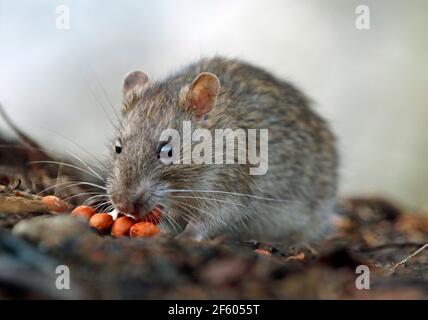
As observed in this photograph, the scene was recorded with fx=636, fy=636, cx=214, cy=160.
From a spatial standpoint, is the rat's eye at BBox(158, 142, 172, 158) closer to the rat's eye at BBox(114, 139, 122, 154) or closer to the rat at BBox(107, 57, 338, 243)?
the rat at BBox(107, 57, 338, 243)

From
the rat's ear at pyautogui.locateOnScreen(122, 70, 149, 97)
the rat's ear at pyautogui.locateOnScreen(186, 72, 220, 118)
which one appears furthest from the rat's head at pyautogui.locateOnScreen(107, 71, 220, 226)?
the rat's ear at pyautogui.locateOnScreen(122, 70, 149, 97)

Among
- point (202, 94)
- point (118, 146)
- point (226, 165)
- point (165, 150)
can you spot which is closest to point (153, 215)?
point (165, 150)

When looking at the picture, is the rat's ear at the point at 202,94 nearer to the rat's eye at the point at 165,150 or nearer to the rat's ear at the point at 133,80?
the rat's eye at the point at 165,150

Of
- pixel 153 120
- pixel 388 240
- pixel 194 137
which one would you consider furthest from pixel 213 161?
pixel 388 240

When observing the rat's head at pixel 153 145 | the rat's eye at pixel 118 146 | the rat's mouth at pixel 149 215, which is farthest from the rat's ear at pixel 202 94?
the rat's mouth at pixel 149 215

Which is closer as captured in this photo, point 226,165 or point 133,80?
point 226,165

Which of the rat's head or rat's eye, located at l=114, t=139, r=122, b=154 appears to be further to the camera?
rat's eye, located at l=114, t=139, r=122, b=154

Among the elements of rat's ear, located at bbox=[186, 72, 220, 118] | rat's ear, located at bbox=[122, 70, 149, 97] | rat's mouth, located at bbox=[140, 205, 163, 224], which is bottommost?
rat's mouth, located at bbox=[140, 205, 163, 224]

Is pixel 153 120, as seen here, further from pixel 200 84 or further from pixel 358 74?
pixel 358 74

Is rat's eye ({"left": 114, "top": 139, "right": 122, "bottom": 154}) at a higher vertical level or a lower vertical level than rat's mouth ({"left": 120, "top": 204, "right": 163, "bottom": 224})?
higher

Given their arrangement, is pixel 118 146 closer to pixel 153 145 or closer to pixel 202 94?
pixel 153 145
